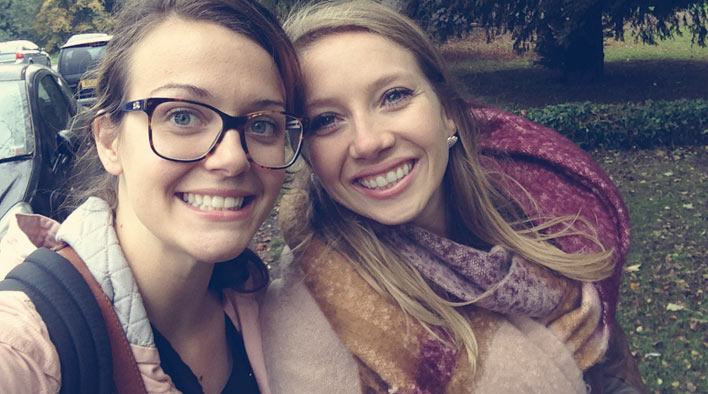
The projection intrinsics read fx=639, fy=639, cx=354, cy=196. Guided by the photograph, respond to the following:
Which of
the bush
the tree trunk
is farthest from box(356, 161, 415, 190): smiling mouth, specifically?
the tree trunk

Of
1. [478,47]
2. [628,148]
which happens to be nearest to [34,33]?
[478,47]

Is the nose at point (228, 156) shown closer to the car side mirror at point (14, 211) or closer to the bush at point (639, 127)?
the car side mirror at point (14, 211)

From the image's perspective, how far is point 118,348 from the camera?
4.97 feet

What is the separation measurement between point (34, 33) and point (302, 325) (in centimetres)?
4725

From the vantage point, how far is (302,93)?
1.97 meters

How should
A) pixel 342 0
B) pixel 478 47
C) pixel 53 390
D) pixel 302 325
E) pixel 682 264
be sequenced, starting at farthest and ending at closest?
1. pixel 478 47
2. pixel 682 264
3. pixel 342 0
4. pixel 302 325
5. pixel 53 390

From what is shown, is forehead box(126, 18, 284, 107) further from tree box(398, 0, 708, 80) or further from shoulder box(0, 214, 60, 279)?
tree box(398, 0, 708, 80)

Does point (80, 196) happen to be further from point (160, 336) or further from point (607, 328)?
point (607, 328)

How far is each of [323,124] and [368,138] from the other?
0.16 metres

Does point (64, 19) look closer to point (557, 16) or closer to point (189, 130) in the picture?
point (557, 16)

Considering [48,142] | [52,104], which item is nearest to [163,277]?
[48,142]

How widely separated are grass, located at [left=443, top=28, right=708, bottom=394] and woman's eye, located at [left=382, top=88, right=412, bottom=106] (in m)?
0.72

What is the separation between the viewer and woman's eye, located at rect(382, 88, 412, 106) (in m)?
2.01

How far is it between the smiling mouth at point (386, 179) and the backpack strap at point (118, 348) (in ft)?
2.73
